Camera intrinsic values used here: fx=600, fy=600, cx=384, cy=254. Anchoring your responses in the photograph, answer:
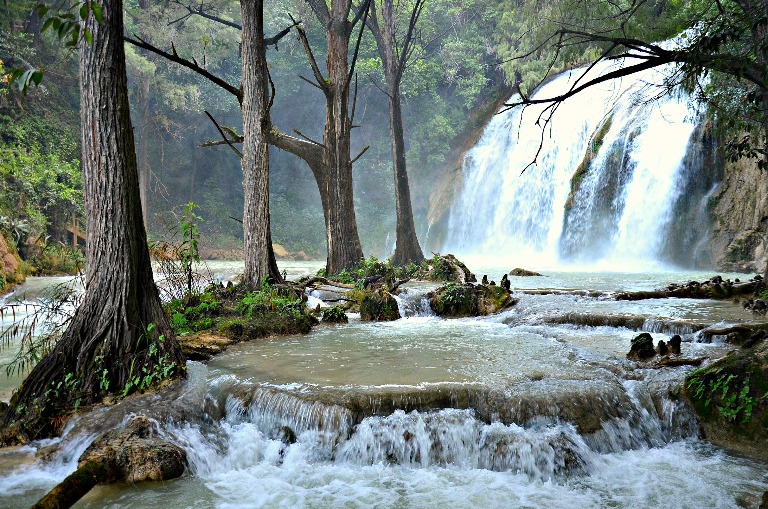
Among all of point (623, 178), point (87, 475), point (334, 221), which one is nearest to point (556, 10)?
point (623, 178)

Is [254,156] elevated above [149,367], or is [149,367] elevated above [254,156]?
[254,156]

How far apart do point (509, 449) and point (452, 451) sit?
1.51ft

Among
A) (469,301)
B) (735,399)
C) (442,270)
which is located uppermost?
(442,270)

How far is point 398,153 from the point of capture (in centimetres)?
1908

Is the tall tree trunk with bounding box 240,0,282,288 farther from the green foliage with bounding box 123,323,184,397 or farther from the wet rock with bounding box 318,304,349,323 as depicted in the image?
the green foliage with bounding box 123,323,184,397

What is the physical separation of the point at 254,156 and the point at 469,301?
4.49 metres

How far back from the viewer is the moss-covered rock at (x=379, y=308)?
10.2 m

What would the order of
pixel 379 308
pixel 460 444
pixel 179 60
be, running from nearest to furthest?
pixel 460 444 < pixel 179 60 < pixel 379 308

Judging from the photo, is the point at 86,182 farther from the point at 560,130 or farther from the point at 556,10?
the point at 556,10

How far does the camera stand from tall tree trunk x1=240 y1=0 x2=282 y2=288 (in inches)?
403

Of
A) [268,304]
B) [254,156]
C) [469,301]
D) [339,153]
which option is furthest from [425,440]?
[339,153]

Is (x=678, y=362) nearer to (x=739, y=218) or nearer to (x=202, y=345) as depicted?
(x=202, y=345)

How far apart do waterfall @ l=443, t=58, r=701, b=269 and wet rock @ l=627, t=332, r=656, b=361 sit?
30.5 feet

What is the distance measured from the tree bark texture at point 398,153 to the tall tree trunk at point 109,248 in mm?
12718
